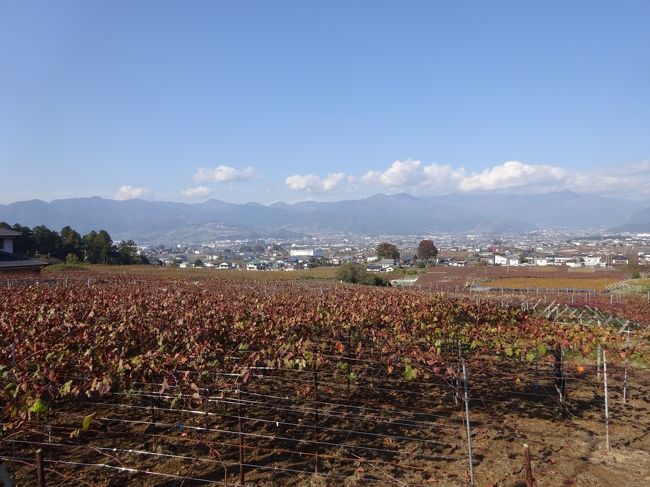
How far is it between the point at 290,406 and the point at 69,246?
60.5m

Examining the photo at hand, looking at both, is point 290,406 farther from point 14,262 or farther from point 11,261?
point 11,261

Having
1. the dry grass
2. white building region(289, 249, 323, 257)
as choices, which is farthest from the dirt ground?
white building region(289, 249, 323, 257)

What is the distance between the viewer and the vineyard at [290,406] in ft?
16.7

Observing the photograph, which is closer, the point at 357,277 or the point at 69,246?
the point at 357,277

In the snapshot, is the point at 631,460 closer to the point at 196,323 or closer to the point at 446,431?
the point at 446,431

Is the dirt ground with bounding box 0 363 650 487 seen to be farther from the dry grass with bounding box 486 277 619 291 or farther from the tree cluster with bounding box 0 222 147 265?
the tree cluster with bounding box 0 222 147 265

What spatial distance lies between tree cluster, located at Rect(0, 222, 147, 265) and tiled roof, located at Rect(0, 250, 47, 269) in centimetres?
2015

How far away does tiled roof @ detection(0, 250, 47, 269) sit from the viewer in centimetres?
2963

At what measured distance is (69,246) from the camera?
5803 centimetres

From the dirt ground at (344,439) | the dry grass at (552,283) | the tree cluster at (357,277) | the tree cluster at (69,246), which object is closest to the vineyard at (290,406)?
the dirt ground at (344,439)

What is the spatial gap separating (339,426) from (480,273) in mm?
52255

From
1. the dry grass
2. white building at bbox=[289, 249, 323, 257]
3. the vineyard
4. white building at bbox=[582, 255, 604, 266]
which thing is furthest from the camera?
white building at bbox=[289, 249, 323, 257]

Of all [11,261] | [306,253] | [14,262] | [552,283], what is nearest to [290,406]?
[14,262]

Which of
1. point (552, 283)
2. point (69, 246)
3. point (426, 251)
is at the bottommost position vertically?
point (426, 251)
